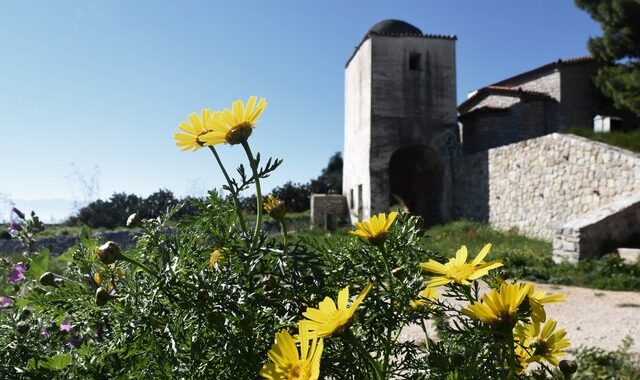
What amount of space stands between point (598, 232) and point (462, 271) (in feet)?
28.2

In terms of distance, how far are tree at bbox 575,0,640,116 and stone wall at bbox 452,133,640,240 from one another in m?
4.36

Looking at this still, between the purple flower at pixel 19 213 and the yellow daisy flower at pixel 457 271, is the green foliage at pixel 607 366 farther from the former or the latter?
the purple flower at pixel 19 213

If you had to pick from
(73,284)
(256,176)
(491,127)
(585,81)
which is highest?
(585,81)

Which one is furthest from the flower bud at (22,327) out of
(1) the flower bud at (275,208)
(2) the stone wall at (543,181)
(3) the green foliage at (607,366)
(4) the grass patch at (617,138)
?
(4) the grass patch at (617,138)

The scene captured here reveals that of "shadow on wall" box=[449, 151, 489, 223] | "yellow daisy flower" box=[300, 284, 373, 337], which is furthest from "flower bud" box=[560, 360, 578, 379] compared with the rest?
"shadow on wall" box=[449, 151, 489, 223]

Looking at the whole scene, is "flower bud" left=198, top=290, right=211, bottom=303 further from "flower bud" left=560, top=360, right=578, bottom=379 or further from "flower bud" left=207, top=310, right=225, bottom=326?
"flower bud" left=560, top=360, right=578, bottom=379

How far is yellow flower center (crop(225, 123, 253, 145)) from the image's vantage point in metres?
0.95

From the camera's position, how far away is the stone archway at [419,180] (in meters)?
15.5

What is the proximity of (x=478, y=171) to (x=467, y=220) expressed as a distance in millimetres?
1471

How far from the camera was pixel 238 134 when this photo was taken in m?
0.95

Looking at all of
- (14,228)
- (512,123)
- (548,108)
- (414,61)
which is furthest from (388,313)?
(548,108)

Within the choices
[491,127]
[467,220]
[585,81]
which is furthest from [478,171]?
[585,81]

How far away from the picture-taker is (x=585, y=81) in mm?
16469

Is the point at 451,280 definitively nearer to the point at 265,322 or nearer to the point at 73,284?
the point at 265,322
